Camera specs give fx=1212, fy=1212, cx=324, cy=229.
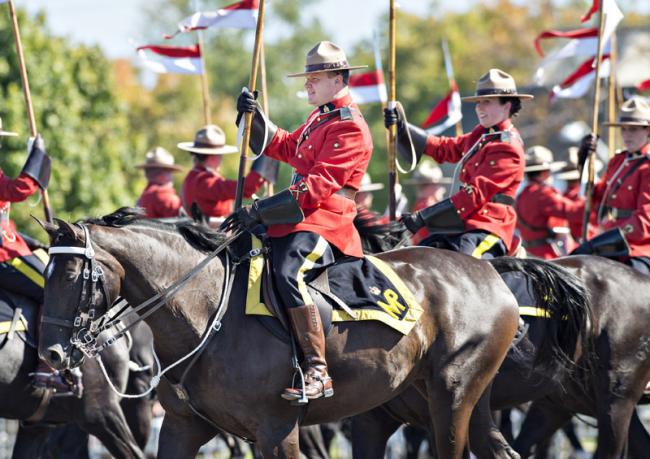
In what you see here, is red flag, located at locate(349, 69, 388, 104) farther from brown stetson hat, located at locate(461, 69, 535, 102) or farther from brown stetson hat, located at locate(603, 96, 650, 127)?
brown stetson hat, located at locate(461, 69, 535, 102)

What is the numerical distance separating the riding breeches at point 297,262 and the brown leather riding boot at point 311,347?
0.21 feet

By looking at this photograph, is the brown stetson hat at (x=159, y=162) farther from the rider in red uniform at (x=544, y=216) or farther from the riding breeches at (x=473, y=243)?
the riding breeches at (x=473, y=243)

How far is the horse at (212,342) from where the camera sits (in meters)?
6.75

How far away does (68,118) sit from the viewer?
25.0 meters

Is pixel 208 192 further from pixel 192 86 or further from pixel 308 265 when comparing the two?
pixel 192 86

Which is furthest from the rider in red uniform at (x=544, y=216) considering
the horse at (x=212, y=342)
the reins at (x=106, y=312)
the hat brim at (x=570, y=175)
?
the reins at (x=106, y=312)

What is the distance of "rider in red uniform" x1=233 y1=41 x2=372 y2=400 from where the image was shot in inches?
279

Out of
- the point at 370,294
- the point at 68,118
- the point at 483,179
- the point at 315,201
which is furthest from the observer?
the point at 68,118

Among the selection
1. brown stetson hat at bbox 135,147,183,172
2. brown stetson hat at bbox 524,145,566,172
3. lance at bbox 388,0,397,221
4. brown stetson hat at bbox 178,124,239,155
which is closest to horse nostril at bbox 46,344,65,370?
lance at bbox 388,0,397,221

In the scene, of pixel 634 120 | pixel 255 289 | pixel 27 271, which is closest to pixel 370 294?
pixel 255 289

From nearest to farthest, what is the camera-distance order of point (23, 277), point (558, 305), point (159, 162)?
point (558, 305) → point (23, 277) → point (159, 162)

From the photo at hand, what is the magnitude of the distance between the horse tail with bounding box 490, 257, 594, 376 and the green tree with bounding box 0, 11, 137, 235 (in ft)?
48.2

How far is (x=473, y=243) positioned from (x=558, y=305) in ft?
2.72

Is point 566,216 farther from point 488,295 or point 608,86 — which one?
point 488,295
